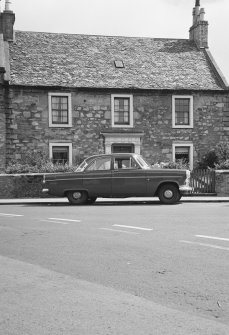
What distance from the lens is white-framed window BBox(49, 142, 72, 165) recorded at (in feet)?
94.2

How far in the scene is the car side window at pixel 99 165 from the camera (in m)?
18.1

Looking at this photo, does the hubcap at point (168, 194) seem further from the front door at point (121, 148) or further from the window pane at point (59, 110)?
the window pane at point (59, 110)

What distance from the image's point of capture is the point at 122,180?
58.8 feet

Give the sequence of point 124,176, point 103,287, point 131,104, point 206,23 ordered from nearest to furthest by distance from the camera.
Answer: point 103,287 < point 124,176 < point 131,104 < point 206,23

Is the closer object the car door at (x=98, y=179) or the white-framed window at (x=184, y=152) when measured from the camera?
the car door at (x=98, y=179)

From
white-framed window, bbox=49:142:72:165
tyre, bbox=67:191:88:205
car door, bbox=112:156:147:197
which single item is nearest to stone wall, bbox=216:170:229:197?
car door, bbox=112:156:147:197

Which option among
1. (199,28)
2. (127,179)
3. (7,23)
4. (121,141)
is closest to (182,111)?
(121,141)

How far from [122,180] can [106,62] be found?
14586 mm

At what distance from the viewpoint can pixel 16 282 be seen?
6164 millimetres

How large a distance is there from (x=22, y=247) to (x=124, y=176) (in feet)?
31.3

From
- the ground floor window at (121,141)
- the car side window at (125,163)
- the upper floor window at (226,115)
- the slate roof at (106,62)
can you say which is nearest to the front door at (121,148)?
the ground floor window at (121,141)

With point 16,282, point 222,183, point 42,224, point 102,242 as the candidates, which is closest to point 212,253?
point 102,242

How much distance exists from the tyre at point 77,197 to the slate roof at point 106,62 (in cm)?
1174

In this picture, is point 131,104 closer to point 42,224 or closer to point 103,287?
point 42,224
